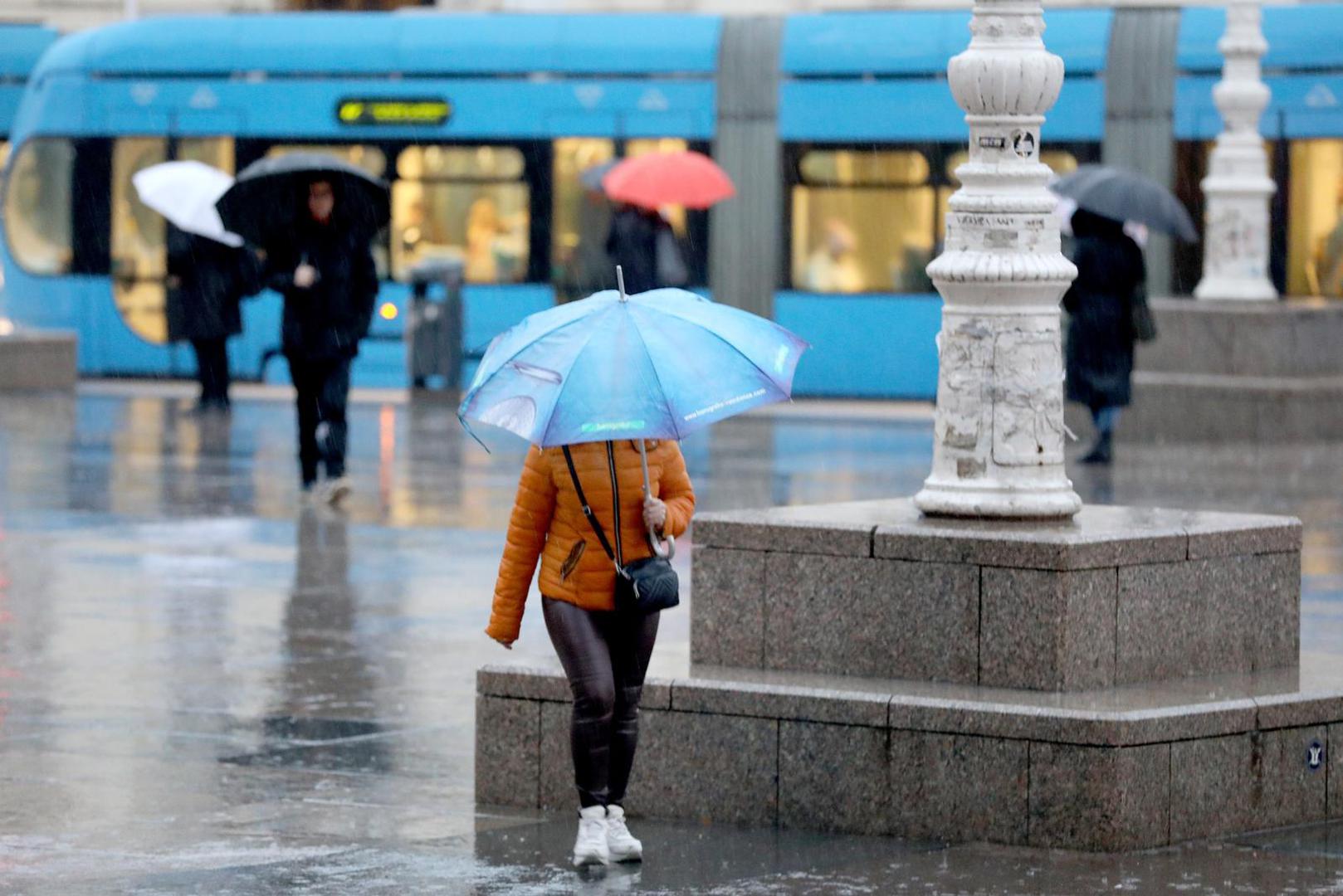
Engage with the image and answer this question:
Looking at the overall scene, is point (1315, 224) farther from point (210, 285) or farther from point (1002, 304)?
point (1002, 304)

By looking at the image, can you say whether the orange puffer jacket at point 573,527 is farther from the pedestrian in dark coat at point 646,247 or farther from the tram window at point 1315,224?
the tram window at point 1315,224

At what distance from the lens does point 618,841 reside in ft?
22.9

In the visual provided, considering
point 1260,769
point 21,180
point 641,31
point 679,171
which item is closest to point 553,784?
point 1260,769

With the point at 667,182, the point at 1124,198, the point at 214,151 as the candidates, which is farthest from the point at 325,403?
the point at 214,151

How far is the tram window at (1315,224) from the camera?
24.2 meters

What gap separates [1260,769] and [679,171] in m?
16.5

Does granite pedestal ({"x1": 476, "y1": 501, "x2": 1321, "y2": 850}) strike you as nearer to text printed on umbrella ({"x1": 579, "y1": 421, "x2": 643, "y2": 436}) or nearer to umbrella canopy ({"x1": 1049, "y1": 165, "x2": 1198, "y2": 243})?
text printed on umbrella ({"x1": 579, "y1": 421, "x2": 643, "y2": 436})

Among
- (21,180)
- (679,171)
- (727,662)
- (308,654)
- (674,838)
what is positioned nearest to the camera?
(674,838)

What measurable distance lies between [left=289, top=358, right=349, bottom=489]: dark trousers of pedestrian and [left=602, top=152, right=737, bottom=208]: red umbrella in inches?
284

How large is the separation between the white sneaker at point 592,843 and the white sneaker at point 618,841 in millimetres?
15

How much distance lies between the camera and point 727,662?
798cm

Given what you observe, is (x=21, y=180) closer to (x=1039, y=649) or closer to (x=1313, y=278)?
(x=1313, y=278)

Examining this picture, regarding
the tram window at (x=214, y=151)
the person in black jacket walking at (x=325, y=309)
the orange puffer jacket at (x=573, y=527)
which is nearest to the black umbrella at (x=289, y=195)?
the person in black jacket walking at (x=325, y=309)

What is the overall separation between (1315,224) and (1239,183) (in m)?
4.49
